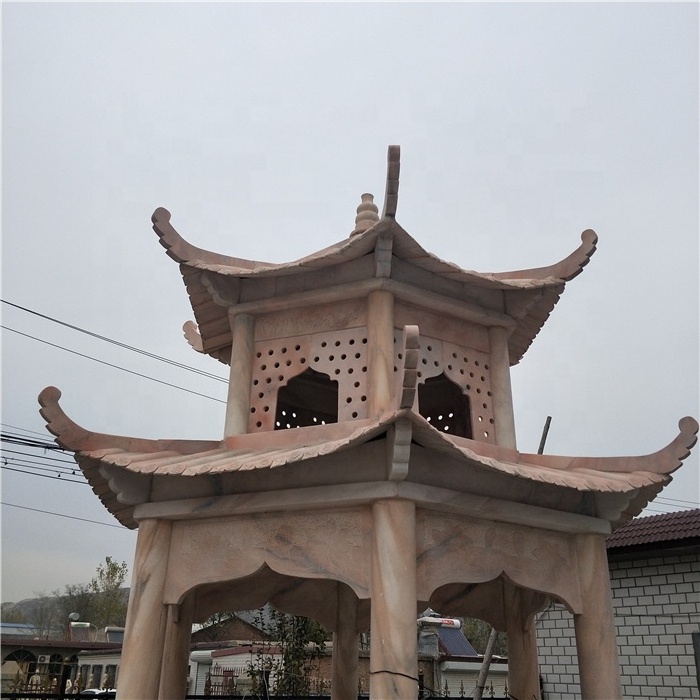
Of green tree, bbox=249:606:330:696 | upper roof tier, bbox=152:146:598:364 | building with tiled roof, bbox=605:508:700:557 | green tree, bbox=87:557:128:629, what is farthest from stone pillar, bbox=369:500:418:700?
green tree, bbox=87:557:128:629

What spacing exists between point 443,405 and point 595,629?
500cm

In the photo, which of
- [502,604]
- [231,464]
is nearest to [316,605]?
[502,604]

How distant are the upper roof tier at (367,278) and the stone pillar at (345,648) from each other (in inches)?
183

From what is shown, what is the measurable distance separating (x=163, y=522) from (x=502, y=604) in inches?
196

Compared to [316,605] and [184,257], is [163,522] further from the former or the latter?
[316,605]

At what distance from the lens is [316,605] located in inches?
400

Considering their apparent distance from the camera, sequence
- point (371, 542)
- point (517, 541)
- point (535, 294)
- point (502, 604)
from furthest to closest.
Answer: point (502, 604) < point (535, 294) < point (517, 541) < point (371, 542)

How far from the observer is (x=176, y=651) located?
811 centimetres

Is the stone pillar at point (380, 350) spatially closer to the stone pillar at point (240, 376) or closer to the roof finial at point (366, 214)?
the roof finial at point (366, 214)

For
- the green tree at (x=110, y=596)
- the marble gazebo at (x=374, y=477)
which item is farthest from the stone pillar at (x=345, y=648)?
the green tree at (x=110, y=596)

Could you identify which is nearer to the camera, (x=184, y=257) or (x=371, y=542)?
(x=371, y=542)

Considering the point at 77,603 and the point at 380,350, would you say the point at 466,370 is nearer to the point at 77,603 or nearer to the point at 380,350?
the point at 380,350

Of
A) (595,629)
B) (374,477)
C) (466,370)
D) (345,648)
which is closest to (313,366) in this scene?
(466,370)

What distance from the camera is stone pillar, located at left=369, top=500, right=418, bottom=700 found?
5.76m
